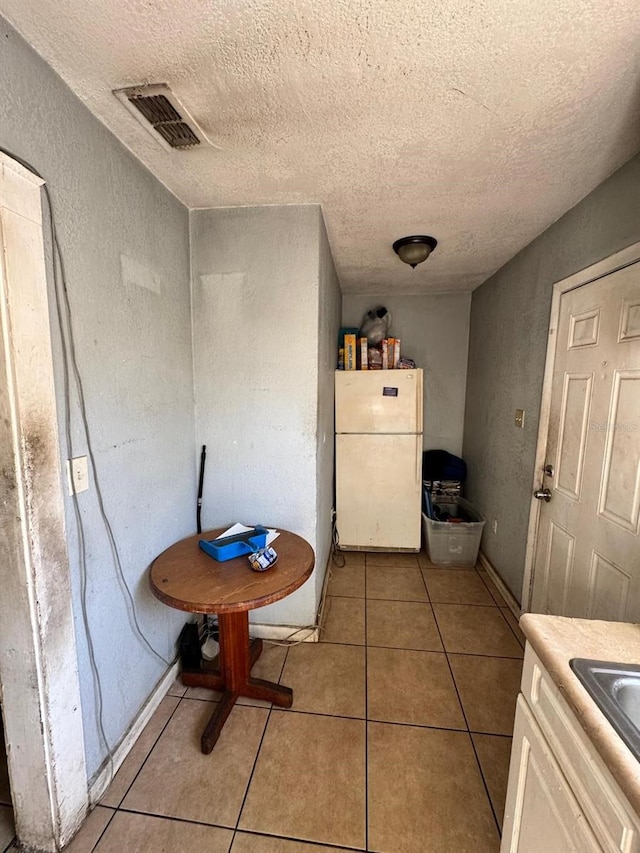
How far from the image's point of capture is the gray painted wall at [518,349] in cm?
154

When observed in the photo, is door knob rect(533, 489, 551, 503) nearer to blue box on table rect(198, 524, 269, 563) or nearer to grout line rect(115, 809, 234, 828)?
blue box on table rect(198, 524, 269, 563)

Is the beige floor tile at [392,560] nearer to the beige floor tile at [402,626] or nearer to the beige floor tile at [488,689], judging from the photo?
the beige floor tile at [402,626]

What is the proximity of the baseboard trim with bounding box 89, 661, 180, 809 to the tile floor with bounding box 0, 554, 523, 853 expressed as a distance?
0.10 feet

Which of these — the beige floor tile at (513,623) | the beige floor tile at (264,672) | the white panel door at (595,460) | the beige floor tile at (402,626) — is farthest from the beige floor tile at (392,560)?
the beige floor tile at (264,672)

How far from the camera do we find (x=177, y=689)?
67.2 inches

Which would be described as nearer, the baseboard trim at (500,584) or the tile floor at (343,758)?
the tile floor at (343,758)

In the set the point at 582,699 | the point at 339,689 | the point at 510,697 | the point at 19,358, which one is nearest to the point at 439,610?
the point at 510,697

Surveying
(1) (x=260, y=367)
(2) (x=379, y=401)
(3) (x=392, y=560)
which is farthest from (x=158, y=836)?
(2) (x=379, y=401)

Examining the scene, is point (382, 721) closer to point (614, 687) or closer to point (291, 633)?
point (291, 633)

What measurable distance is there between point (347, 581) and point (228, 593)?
152cm

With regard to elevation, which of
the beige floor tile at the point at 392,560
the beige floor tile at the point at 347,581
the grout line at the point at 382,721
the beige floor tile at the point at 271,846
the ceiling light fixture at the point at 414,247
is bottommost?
the beige floor tile at the point at 271,846

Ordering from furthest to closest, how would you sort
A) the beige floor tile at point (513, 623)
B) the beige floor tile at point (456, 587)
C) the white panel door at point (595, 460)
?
the beige floor tile at point (456, 587), the beige floor tile at point (513, 623), the white panel door at point (595, 460)

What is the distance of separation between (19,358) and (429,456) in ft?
10.3

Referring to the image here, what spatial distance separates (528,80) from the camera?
1030mm
